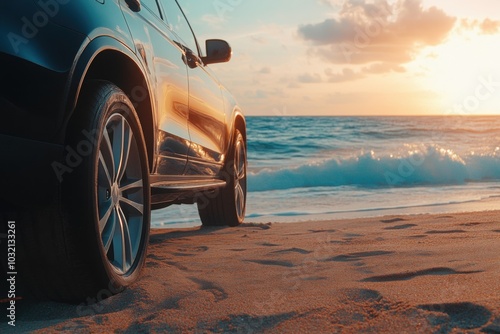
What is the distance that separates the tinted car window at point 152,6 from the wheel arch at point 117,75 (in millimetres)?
614

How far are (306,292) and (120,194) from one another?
82cm

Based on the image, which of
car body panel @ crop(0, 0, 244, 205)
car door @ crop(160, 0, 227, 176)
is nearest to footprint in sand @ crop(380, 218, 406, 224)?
car door @ crop(160, 0, 227, 176)

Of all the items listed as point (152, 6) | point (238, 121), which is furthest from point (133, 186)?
point (238, 121)

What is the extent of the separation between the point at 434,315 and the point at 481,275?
59 cm

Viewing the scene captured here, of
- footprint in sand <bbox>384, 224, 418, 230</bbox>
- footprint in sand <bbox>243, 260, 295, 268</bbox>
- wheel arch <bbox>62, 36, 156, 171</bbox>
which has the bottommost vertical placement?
footprint in sand <bbox>243, 260, 295, 268</bbox>

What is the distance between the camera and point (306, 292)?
7.25 feet

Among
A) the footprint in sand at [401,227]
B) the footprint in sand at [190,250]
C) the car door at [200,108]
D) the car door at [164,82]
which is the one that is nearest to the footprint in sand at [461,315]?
the car door at [164,82]

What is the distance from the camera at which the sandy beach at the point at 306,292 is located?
1830mm

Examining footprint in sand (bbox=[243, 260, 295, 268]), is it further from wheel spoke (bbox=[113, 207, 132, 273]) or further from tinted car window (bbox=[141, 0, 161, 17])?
tinted car window (bbox=[141, 0, 161, 17])

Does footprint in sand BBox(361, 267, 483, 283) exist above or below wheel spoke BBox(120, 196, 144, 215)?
below

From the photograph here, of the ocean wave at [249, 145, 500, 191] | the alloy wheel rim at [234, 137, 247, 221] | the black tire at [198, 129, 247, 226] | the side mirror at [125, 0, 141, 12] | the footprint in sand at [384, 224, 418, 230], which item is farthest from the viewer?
the ocean wave at [249, 145, 500, 191]

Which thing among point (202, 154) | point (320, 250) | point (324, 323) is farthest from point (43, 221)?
point (202, 154)

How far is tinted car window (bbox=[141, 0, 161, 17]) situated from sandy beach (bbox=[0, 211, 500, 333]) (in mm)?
1302

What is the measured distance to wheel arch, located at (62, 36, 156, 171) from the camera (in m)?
1.93
